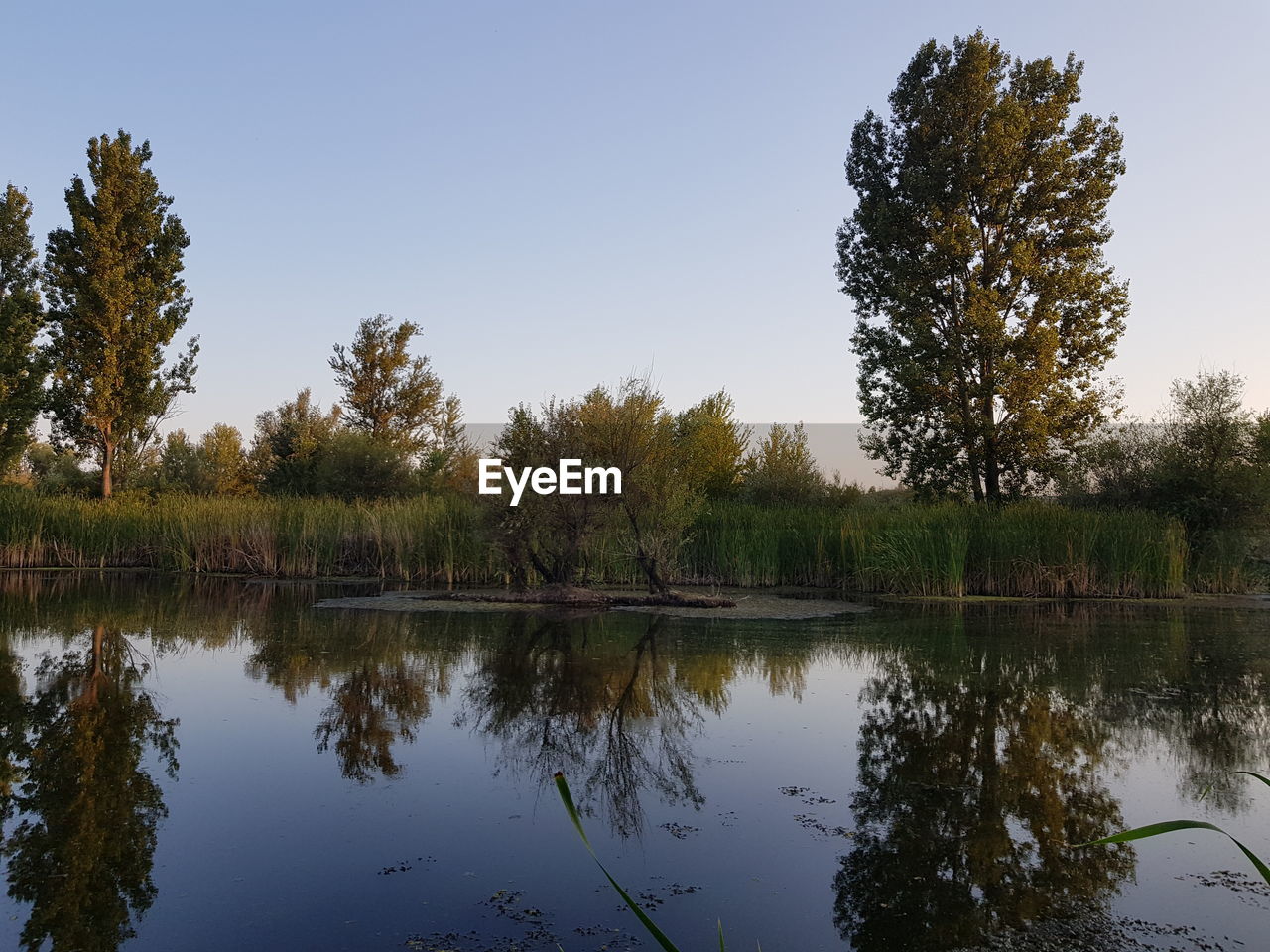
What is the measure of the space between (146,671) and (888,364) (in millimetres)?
20345

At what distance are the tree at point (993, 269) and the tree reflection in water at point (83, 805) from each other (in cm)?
2030

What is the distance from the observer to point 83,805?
4.96 meters

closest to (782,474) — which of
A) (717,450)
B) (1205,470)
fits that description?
(717,450)

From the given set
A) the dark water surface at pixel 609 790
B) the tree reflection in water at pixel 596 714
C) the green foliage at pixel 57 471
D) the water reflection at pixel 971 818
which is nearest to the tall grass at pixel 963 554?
the dark water surface at pixel 609 790

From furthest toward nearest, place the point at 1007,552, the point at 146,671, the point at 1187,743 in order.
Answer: the point at 1007,552 → the point at 146,671 → the point at 1187,743

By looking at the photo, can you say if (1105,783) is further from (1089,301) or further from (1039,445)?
(1089,301)

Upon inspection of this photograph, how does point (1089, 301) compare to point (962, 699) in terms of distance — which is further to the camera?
point (1089, 301)

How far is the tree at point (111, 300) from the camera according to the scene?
90.7ft

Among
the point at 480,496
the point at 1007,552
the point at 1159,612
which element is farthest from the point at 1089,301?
the point at 480,496

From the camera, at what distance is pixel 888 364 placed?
2531 cm

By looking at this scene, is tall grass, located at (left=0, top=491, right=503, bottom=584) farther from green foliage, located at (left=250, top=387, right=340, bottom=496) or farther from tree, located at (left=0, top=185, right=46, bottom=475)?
green foliage, located at (left=250, top=387, right=340, bottom=496)

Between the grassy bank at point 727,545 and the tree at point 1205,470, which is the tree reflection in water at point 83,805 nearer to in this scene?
the grassy bank at point 727,545

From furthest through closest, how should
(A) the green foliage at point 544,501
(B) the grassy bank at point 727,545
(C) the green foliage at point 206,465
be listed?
(C) the green foliage at point 206,465
(B) the grassy bank at point 727,545
(A) the green foliage at point 544,501

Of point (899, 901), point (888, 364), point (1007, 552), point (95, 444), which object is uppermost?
point (888, 364)
